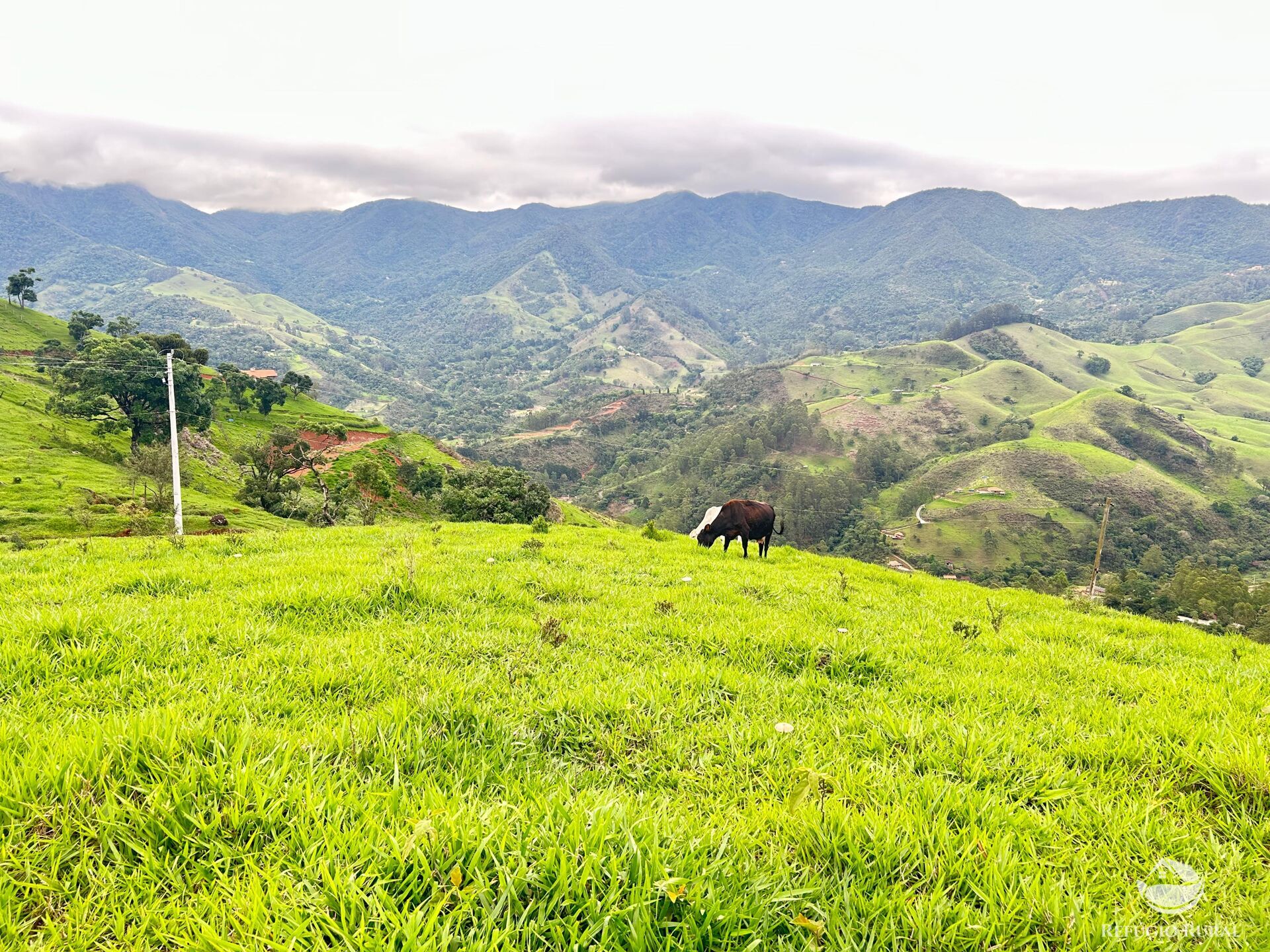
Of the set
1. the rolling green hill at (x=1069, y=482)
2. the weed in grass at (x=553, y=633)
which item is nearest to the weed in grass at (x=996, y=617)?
the weed in grass at (x=553, y=633)

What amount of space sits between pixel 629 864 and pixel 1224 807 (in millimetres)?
4115

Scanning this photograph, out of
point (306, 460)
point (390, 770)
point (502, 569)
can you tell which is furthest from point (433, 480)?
point (390, 770)

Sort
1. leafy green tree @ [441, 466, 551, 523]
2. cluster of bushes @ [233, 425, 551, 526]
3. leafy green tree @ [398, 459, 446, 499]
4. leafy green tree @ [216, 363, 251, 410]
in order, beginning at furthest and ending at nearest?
leafy green tree @ [216, 363, 251, 410], leafy green tree @ [398, 459, 446, 499], leafy green tree @ [441, 466, 551, 523], cluster of bushes @ [233, 425, 551, 526]

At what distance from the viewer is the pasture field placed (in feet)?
7.38

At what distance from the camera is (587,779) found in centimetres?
371

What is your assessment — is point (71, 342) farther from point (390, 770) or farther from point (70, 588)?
point (390, 770)

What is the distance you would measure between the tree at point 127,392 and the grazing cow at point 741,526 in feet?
193

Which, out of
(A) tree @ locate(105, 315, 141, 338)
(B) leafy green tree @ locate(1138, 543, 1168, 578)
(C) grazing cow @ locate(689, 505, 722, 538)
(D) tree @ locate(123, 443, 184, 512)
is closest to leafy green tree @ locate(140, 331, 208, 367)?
(A) tree @ locate(105, 315, 141, 338)

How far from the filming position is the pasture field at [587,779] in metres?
2.25

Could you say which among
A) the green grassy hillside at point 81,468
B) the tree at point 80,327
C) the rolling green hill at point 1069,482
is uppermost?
the tree at point 80,327

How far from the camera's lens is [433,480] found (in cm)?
7625

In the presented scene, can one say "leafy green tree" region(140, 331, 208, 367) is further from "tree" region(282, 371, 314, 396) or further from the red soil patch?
"tree" region(282, 371, 314, 396)

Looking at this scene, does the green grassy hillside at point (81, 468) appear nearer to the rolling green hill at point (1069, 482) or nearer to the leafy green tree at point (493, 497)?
the leafy green tree at point (493, 497)

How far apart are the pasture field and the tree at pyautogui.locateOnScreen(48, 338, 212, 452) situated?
205ft
